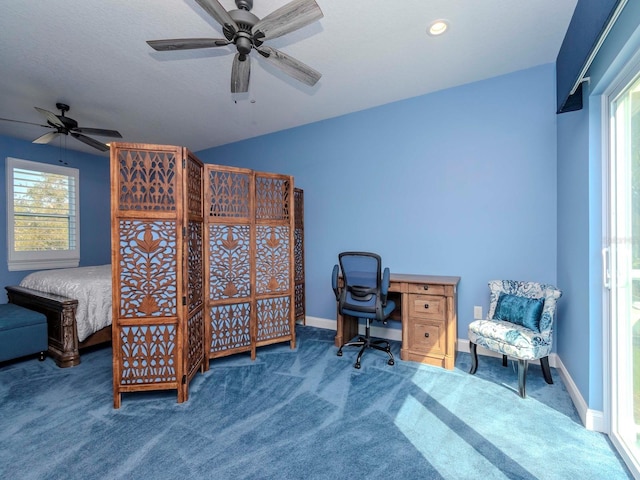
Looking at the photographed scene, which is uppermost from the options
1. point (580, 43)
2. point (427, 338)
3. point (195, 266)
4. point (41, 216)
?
point (580, 43)

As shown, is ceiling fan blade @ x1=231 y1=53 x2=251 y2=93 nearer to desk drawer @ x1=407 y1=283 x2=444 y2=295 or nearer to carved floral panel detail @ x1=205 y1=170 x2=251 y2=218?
carved floral panel detail @ x1=205 y1=170 x2=251 y2=218

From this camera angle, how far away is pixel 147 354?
7.50 feet

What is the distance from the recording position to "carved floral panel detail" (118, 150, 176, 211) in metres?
2.22

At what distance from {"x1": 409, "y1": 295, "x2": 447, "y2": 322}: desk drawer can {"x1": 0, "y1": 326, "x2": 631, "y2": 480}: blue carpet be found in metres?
0.52

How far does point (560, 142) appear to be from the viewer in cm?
261

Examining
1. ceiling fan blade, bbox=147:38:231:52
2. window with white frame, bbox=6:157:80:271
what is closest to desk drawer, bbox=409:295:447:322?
ceiling fan blade, bbox=147:38:231:52

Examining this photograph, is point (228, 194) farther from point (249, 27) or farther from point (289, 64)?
point (249, 27)

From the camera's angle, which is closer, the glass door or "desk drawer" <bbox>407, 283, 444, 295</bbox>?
the glass door

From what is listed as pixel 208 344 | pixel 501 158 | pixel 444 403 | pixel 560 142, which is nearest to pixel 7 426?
pixel 208 344

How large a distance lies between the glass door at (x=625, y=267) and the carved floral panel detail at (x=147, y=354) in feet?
9.59

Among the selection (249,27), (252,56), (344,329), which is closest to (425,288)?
(344,329)

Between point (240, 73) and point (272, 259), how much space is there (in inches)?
72.3

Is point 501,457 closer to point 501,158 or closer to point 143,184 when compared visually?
point 501,158

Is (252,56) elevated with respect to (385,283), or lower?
elevated
